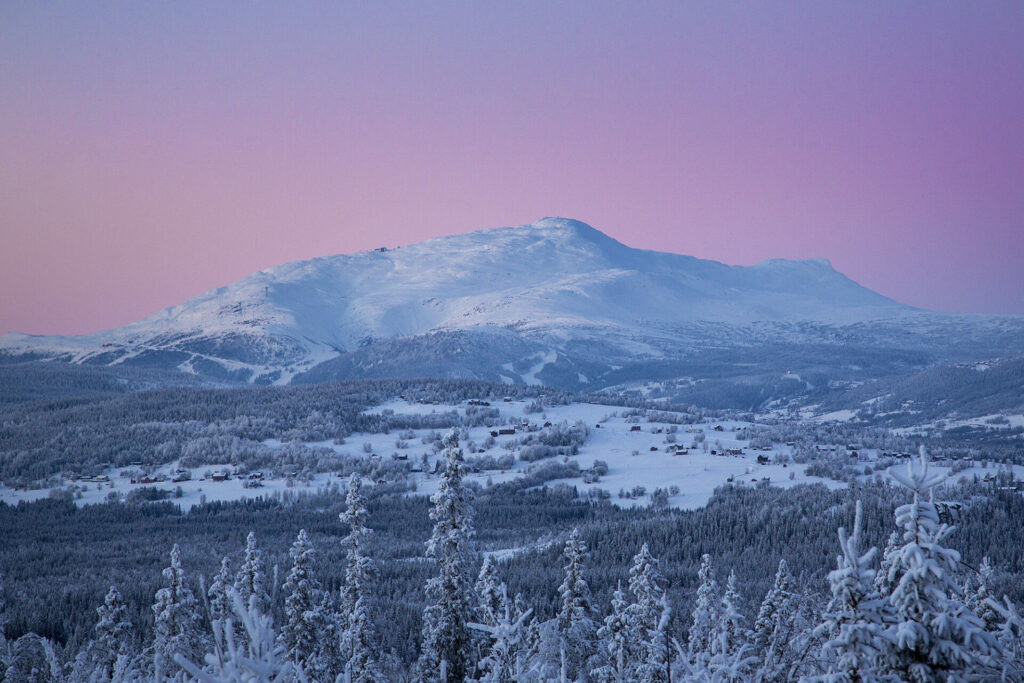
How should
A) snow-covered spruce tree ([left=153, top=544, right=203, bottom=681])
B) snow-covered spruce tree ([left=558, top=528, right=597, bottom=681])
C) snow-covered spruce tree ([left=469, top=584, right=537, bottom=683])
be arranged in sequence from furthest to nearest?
snow-covered spruce tree ([left=153, top=544, right=203, bottom=681]) < snow-covered spruce tree ([left=558, top=528, right=597, bottom=681]) < snow-covered spruce tree ([left=469, top=584, right=537, bottom=683])

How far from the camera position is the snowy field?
65931mm

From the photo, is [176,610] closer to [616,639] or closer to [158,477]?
[616,639]

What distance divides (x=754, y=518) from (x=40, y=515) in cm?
5665

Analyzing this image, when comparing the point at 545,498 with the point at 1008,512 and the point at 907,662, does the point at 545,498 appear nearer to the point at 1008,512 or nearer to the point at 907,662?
the point at 1008,512

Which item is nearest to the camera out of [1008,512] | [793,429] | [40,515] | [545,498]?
[1008,512]

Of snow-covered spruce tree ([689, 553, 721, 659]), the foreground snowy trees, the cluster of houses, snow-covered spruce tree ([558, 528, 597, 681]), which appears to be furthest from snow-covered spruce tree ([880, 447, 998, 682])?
the cluster of houses

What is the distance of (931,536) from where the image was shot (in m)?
6.83

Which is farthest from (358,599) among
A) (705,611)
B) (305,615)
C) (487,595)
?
(705,611)

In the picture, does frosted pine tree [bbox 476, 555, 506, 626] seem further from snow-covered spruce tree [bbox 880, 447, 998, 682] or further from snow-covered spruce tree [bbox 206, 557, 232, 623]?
snow-covered spruce tree [bbox 880, 447, 998, 682]

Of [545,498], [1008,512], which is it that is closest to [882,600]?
[1008,512]

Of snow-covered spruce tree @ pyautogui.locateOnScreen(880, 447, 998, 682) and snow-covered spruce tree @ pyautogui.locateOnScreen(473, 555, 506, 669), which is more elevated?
snow-covered spruce tree @ pyautogui.locateOnScreen(880, 447, 998, 682)

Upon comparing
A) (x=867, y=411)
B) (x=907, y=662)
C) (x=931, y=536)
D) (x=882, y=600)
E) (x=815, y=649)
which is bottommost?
(x=867, y=411)

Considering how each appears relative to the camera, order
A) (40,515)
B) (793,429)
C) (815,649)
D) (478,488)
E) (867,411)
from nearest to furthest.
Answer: (815,649) < (40,515) < (478,488) < (793,429) < (867,411)

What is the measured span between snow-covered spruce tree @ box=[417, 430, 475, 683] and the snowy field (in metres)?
42.3
